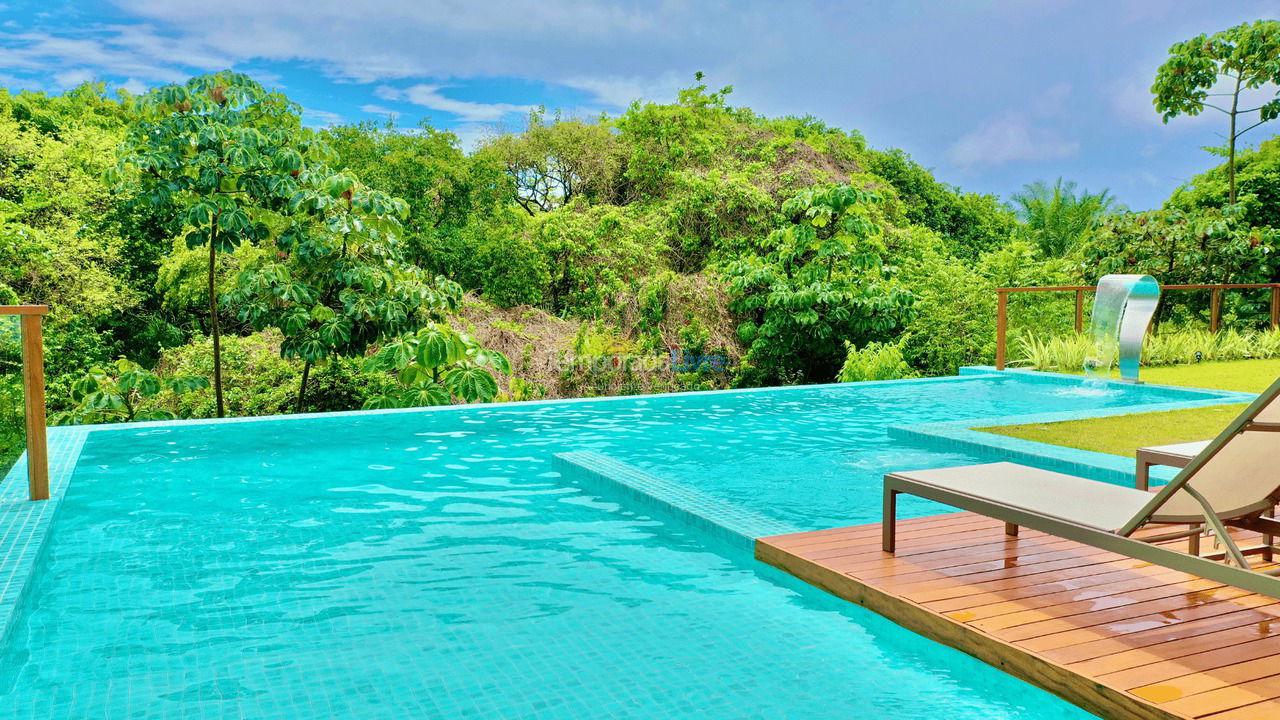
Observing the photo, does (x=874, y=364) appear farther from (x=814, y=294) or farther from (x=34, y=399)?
(x=34, y=399)

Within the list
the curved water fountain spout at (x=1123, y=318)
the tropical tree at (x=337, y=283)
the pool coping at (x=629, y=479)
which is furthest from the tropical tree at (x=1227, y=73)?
the tropical tree at (x=337, y=283)

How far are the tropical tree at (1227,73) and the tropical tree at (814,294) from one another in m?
5.91

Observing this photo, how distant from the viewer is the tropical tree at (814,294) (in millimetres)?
13234

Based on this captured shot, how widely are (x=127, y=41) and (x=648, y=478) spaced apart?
27055 millimetres

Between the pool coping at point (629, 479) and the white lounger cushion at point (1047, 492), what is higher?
the white lounger cushion at point (1047, 492)

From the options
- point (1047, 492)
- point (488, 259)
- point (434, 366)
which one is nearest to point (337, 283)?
point (434, 366)

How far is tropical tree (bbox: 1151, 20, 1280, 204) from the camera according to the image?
1457 centimetres

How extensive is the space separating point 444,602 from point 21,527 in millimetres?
2352

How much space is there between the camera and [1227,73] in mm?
15156

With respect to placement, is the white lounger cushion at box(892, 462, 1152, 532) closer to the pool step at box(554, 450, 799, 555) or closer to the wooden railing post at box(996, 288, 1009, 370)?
the pool step at box(554, 450, 799, 555)

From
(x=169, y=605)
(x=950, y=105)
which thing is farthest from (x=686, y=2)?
(x=169, y=605)

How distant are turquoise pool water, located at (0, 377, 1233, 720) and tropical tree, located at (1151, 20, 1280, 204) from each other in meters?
11.5

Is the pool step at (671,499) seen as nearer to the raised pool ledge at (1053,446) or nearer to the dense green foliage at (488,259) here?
the raised pool ledge at (1053,446)

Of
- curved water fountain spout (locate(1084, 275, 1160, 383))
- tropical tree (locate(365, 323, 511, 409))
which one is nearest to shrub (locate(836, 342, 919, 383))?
curved water fountain spout (locate(1084, 275, 1160, 383))
